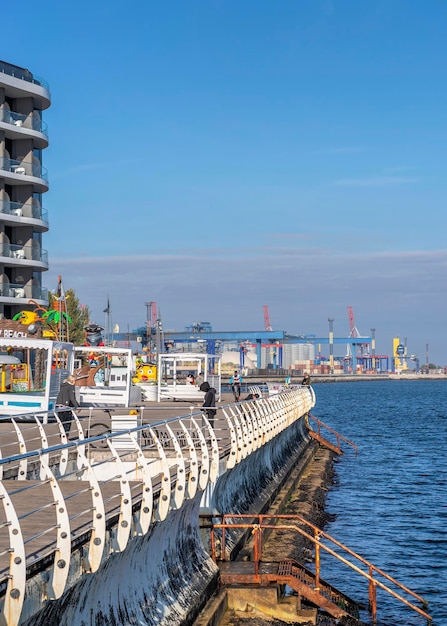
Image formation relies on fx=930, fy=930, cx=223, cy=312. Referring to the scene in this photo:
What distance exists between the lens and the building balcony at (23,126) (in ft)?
174

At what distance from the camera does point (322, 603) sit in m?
16.4

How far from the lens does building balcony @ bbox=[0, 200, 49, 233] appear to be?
52.7m

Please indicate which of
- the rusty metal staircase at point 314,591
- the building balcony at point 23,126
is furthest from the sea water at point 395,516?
the building balcony at point 23,126

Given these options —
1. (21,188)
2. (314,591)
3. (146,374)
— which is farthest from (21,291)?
(314,591)

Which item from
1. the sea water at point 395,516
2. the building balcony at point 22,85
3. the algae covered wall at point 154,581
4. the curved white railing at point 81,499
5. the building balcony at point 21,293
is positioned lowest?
the sea water at point 395,516

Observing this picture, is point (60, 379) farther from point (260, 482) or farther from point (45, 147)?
point (45, 147)

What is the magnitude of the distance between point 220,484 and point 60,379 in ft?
30.2

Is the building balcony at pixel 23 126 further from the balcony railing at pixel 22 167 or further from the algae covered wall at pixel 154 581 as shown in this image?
the algae covered wall at pixel 154 581

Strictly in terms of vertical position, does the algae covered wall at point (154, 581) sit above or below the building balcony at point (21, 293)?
below

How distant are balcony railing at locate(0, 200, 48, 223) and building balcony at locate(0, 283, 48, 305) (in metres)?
4.12

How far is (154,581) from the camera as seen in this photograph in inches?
533

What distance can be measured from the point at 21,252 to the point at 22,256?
241 millimetres

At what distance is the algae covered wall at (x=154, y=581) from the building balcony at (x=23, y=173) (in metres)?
35.9

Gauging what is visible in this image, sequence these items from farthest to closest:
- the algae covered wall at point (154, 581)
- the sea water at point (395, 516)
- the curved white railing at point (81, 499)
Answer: the sea water at point (395, 516)
the algae covered wall at point (154, 581)
the curved white railing at point (81, 499)
